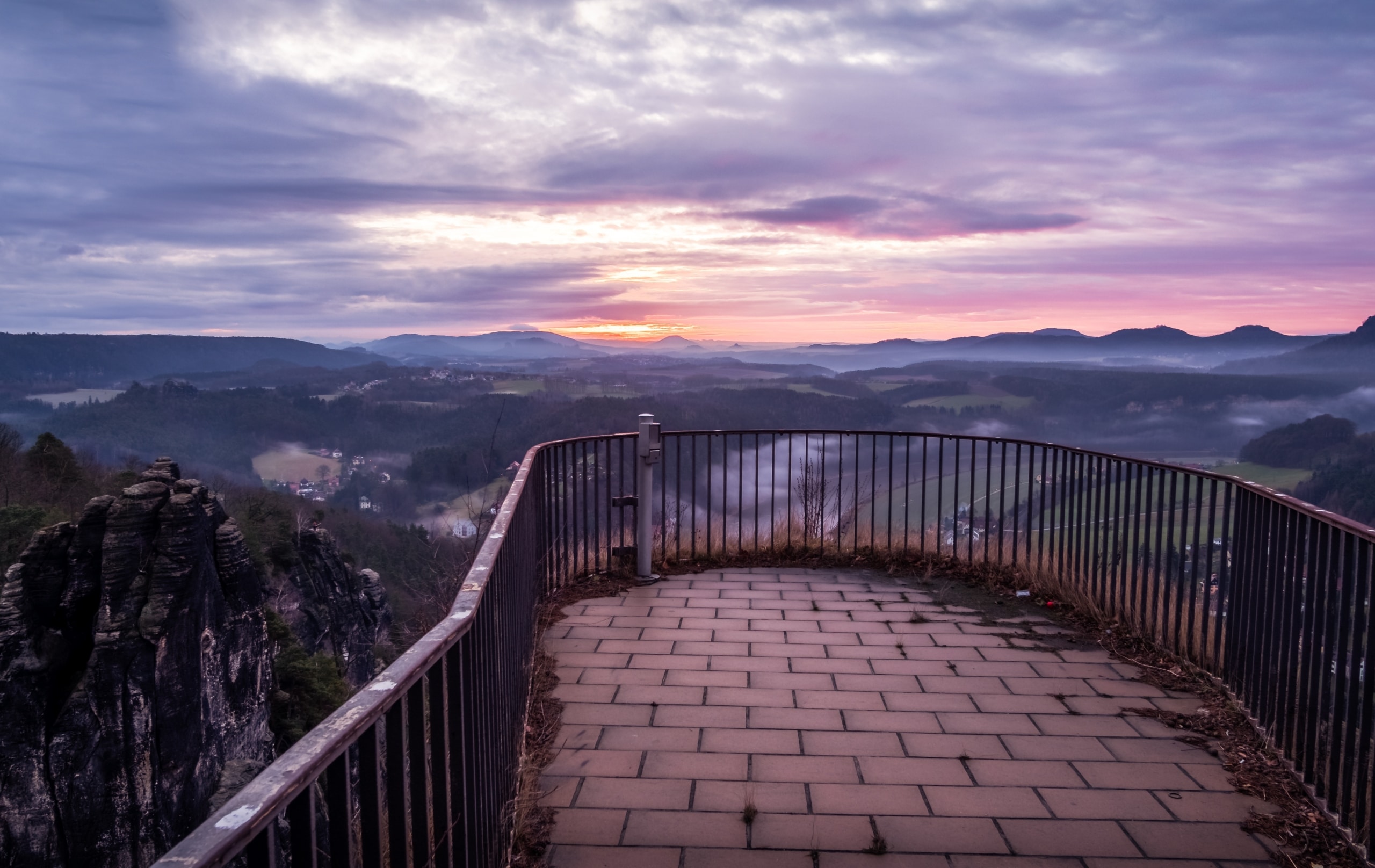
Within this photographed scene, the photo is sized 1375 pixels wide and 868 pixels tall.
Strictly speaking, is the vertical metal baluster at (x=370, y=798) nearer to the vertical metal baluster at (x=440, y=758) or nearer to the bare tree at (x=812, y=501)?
the vertical metal baluster at (x=440, y=758)

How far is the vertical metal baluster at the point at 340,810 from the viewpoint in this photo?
1179 mm

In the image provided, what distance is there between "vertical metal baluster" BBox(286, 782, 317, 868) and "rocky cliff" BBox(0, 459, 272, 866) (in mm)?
46824

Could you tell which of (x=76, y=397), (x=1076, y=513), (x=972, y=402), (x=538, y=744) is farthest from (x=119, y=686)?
(x=76, y=397)

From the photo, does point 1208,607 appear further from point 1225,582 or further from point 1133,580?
point 1133,580

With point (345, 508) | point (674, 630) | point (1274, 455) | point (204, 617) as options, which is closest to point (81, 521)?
point (204, 617)

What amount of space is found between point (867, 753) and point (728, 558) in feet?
13.6

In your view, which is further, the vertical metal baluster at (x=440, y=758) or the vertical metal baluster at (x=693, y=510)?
the vertical metal baluster at (x=693, y=510)

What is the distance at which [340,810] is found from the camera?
46.9 inches

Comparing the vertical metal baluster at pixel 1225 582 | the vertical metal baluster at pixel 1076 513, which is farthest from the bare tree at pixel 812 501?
the vertical metal baluster at pixel 1225 582

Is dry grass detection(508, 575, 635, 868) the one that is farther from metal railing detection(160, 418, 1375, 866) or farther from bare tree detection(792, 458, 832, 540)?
bare tree detection(792, 458, 832, 540)

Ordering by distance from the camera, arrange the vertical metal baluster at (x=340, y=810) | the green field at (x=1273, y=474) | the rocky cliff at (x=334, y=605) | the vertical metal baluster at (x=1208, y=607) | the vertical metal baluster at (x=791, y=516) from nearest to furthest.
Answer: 1. the vertical metal baluster at (x=340, y=810)
2. the vertical metal baluster at (x=1208, y=607)
3. the vertical metal baluster at (x=791, y=516)
4. the rocky cliff at (x=334, y=605)
5. the green field at (x=1273, y=474)

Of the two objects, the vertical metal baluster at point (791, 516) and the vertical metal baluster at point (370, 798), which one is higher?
the vertical metal baluster at point (370, 798)

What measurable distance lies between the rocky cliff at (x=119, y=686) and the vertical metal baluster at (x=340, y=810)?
4671 cm

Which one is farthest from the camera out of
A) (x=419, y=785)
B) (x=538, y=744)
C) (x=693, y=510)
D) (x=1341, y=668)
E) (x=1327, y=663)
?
(x=693, y=510)
